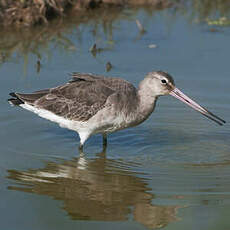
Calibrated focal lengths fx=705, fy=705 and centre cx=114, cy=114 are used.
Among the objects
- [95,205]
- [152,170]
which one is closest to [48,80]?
[152,170]

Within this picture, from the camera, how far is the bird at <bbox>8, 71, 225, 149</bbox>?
908 centimetres

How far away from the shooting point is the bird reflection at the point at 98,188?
7344 mm

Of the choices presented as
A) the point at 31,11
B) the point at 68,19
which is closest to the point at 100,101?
the point at 31,11

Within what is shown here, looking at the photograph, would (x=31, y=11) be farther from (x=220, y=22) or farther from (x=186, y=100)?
(x=186, y=100)

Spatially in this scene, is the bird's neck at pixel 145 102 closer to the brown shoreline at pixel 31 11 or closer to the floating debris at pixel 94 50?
the floating debris at pixel 94 50

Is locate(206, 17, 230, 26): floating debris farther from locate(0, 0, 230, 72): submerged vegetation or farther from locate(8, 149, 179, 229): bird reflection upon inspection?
locate(8, 149, 179, 229): bird reflection

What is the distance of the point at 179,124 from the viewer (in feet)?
34.0

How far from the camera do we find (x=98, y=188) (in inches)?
321

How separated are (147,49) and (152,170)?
4.16 meters

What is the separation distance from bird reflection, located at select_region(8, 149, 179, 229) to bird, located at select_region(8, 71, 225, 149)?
46cm

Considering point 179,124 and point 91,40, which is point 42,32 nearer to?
point 91,40

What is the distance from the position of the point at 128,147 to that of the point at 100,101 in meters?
0.90

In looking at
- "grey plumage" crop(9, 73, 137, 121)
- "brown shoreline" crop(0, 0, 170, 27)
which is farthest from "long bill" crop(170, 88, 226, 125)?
"brown shoreline" crop(0, 0, 170, 27)

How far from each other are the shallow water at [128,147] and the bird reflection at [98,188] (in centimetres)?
1
